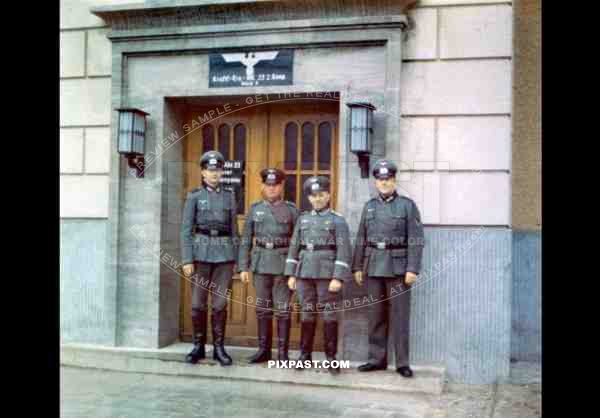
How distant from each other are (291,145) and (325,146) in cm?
34

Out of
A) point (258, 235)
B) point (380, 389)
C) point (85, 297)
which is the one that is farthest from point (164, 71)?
point (380, 389)

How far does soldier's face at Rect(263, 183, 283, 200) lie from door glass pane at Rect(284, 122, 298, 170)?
27cm

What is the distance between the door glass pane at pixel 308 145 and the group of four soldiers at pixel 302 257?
23 cm

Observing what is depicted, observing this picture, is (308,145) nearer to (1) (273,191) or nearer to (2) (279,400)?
(1) (273,191)

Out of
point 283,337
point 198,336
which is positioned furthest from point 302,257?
point 198,336

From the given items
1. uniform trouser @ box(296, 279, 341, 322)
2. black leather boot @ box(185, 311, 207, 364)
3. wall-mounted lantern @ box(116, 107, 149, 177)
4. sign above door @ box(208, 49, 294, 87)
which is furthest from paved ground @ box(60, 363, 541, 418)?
sign above door @ box(208, 49, 294, 87)

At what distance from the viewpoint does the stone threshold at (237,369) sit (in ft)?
19.5

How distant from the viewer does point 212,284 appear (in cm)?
645

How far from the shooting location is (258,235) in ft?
20.6

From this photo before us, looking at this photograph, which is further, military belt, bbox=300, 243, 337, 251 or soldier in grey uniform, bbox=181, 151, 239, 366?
soldier in grey uniform, bbox=181, 151, 239, 366

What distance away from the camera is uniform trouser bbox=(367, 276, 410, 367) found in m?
6.04

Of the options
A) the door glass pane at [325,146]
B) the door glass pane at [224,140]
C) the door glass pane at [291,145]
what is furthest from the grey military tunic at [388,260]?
the door glass pane at [224,140]

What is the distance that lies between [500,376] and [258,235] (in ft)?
8.29

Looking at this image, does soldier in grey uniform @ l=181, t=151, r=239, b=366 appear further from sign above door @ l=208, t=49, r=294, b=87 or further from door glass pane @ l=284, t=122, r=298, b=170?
sign above door @ l=208, t=49, r=294, b=87
